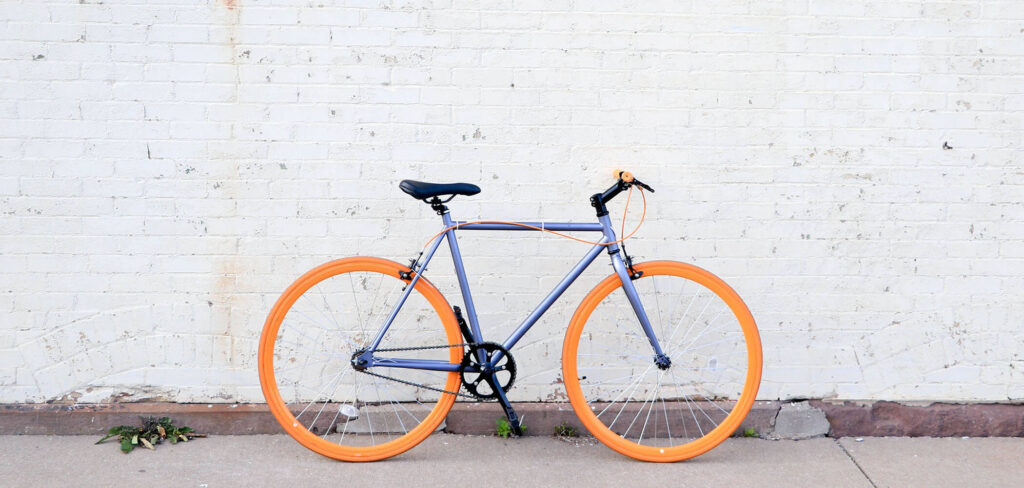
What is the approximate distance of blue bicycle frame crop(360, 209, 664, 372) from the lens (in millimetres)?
3428

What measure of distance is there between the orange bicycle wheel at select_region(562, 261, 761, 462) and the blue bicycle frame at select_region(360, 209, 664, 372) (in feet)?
0.96

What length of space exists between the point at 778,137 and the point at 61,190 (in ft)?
10.8

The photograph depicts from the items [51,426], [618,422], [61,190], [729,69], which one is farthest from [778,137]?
[51,426]

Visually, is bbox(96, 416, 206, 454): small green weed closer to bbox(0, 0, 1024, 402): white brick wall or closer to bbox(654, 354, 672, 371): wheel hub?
bbox(0, 0, 1024, 402): white brick wall

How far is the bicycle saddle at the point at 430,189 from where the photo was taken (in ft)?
10.7

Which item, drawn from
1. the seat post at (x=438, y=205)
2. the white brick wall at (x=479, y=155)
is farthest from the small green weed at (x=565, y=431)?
the seat post at (x=438, y=205)

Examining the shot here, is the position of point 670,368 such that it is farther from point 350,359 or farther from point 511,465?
point 350,359

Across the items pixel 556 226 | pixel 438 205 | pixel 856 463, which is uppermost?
pixel 438 205

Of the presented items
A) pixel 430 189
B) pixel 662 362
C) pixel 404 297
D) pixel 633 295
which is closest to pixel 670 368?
pixel 662 362

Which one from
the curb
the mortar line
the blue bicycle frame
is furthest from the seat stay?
the mortar line

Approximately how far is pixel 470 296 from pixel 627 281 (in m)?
0.68

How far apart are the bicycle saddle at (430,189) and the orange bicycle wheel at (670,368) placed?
0.89 meters

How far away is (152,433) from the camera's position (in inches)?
145

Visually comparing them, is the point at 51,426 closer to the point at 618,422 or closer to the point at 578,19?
the point at 618,422
